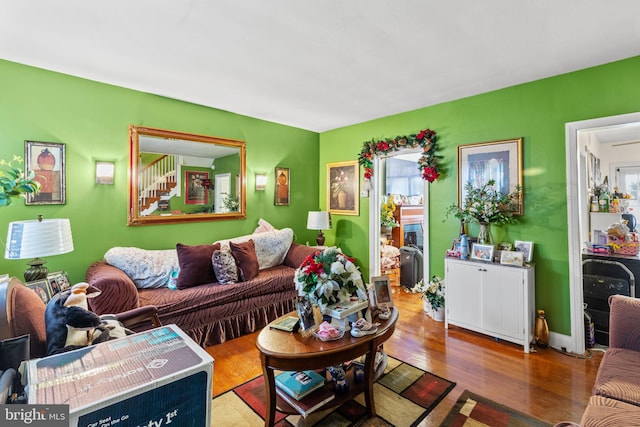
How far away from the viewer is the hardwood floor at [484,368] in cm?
198

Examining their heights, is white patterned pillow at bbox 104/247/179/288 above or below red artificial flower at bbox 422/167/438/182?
below

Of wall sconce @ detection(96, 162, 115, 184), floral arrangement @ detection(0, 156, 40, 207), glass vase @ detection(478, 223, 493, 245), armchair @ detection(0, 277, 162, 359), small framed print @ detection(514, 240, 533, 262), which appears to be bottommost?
armchair @ detection(0, 277, 162, 359)

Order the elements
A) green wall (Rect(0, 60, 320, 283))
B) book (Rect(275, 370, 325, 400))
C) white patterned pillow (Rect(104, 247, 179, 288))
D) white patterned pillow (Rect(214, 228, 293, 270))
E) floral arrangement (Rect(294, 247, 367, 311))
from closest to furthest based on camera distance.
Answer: book (Rect(275, 370, 325, 400)) → floral arrangement (Rect(294, 247, 367, 311)) → green wall (Rect(0, 60, 320, 283)) → white patterned pillow (Rect(104, 247, 179, 288)) → white patterned pillow (Rect(214, 228, 293, 270))

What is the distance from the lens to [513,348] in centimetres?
271

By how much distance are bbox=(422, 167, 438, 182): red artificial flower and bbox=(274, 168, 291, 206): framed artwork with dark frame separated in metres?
2.04

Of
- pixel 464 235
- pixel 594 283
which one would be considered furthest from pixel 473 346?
pixel 594 283

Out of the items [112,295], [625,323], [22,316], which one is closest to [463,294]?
[625,323]

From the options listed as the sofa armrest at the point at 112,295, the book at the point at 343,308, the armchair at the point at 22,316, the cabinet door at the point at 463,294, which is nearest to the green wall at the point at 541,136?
the cabinet door at the point at 463,294

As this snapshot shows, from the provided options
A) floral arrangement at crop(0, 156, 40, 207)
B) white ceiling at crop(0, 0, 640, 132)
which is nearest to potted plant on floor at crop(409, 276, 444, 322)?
white ceiling at crop(0, 0, 640, 132)

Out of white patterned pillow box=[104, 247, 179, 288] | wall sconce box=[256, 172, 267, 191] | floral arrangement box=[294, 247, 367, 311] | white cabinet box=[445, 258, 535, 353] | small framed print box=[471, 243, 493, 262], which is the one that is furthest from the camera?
wall sconce box=[256, 172, 267, 191]

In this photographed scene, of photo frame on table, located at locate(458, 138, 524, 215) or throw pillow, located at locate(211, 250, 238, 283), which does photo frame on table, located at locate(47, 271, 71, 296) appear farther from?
photo frame on table, located at locate(458, 138, 524, 215)

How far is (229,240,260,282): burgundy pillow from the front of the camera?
3162 millimetres

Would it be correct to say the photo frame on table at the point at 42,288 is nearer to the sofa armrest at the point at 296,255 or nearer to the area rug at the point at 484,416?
the sofa armrest at the point at 296,255

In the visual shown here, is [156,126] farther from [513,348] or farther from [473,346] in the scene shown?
[513,348]
